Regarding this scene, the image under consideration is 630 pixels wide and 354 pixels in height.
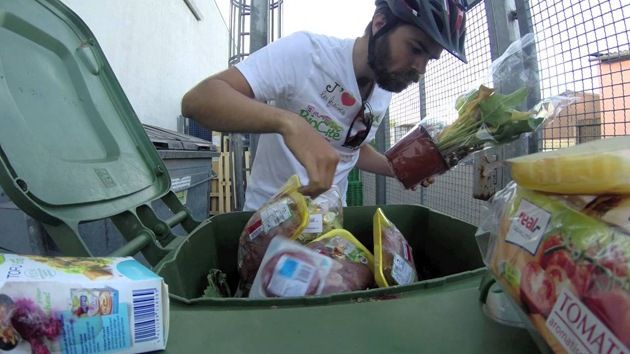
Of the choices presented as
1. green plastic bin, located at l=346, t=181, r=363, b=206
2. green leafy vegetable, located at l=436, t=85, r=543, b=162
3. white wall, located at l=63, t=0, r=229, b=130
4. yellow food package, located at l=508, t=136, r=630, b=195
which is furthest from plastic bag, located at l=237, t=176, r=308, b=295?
white wall, located at l=63, t=0, r=229, b=130

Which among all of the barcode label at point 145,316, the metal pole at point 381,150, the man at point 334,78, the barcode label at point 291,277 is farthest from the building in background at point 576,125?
the metal pole at point 381,150

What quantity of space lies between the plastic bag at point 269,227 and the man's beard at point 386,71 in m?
0.79

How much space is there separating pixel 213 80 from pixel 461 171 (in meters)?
1.77

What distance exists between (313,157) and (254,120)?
266mm

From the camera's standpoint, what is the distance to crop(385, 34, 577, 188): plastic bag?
1024 millimetres

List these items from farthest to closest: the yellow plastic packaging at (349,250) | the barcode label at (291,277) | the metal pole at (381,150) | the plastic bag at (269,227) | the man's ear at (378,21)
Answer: the metal pole at (381,150), the man's ear at (378,21), the plastic bag at (269,227), the yellow plastic packaging at (349,250), the barcode label at (291,277)

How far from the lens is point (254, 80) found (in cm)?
147

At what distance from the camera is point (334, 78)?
164cm

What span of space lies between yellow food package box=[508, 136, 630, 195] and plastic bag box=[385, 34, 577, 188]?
548 mm

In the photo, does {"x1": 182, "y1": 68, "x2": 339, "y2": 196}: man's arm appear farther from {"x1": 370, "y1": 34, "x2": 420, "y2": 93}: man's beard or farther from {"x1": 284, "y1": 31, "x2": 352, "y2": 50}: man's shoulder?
{"x1": 370, "y1": 34, "x2": 420, "y2": 93}: man's beard

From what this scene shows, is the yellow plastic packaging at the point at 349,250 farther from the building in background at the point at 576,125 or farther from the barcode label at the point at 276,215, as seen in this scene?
the building in background at the point at 576,125

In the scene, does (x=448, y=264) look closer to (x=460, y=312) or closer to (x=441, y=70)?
(x=460, y=312)

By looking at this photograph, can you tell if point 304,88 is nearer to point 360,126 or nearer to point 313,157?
point 360,126

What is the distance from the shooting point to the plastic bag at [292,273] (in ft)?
2.47
